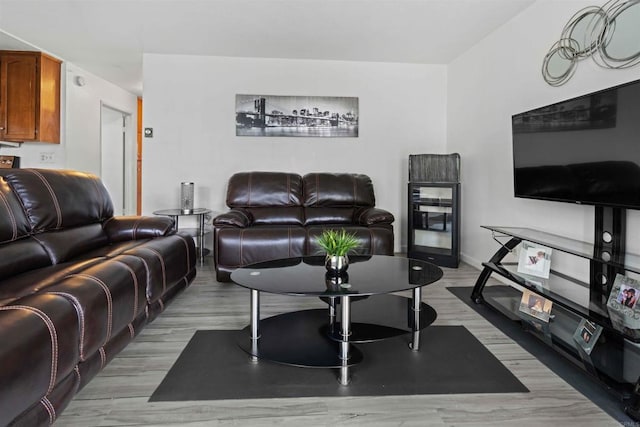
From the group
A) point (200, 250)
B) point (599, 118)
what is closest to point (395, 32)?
point (599, 118)

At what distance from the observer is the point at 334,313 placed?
2104mm

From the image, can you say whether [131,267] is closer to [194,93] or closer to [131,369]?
[131,369]

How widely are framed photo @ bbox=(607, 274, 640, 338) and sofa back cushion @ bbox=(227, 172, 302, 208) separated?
Result: 2.64m

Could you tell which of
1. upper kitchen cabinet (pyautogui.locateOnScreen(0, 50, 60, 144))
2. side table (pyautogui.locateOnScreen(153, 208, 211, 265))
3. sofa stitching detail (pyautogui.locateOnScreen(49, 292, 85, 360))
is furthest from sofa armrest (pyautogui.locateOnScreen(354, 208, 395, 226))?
upper kitchen cabinet (pyautogui.locateOnScreen(0, 50, 60, 144))

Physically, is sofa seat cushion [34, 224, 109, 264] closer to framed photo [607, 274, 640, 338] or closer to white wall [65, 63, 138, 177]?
framed photo [607, 274, 640, 338]

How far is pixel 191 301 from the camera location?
9.12 ft

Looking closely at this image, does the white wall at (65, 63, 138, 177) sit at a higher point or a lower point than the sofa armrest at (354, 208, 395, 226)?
higher

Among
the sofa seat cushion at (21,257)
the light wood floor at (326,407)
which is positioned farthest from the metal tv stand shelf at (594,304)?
the sofa seat cushion at (21,257)

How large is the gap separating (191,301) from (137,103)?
17.0 feet

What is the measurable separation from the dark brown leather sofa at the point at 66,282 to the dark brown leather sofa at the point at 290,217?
21.0 inches

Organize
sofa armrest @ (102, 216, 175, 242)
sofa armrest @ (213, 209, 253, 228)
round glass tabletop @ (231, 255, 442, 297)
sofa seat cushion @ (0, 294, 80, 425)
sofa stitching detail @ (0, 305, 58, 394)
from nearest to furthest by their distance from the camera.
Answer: sofa seat cushion @ (0, 294, 80, 425), sofa stitching detail @ (0, 305, 58, 394), round glass tabletop @ (231, 255, 442, 297), sofa armrest @ (102, 216, 175, 242), sofa armrest @ (213, 209, 253, 228)

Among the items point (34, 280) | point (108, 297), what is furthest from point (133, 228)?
point (108, 297)

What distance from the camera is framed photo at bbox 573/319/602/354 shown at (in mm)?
1885

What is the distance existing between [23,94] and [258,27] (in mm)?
3067
